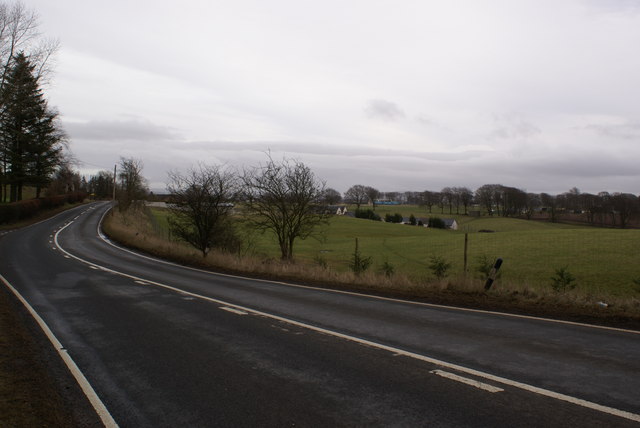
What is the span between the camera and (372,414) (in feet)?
13.9

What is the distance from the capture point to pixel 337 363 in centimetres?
579

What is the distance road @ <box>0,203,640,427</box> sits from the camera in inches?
169

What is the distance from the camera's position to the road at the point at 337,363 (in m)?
4.30

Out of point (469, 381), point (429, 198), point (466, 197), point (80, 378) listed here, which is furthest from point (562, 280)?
point (429, 198)

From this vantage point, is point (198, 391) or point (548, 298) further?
point (548, 298)

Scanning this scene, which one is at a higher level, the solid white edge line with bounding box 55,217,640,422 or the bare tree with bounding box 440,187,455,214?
the bare tree with bounding box 440,187,455,214

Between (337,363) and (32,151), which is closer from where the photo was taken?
(337,363)

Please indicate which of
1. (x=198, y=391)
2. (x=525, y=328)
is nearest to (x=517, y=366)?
(x=525, y=328)

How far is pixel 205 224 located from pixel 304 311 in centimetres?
1433

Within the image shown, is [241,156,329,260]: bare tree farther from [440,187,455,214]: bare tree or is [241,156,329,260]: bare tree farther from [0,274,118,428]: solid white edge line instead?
[440,187,455,214]: bare tree

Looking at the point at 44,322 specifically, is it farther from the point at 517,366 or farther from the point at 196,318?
the point at 517,366

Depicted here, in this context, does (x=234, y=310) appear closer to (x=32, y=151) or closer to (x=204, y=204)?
(x=204, y=204)

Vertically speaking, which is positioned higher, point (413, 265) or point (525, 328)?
point (525, 328)

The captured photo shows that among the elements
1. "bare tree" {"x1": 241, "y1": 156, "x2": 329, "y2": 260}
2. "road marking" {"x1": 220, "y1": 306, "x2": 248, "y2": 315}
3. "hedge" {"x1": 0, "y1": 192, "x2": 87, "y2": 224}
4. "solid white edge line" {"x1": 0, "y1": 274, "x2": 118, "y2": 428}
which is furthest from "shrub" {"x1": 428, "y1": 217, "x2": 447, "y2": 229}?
"solid white edge line" {"x1": 0, "y1": 274, "x2": 118, "y2": 428}
